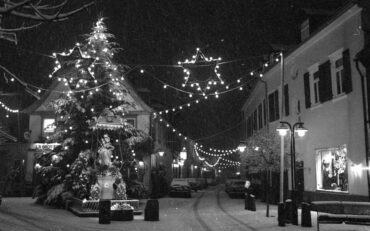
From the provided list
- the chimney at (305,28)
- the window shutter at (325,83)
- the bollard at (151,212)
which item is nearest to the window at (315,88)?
the window shutter at (325,83)

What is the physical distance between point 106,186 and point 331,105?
11629mm

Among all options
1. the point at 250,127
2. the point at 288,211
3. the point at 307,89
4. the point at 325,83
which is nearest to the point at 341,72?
the point at 325,83

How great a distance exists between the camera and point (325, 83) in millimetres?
21266

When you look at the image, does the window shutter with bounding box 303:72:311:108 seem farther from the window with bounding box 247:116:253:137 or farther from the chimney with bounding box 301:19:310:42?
the window with bounding box 247:116:253:137

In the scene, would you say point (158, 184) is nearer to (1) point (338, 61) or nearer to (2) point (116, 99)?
(2) point (116, 99)

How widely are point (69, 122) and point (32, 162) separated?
501 inches

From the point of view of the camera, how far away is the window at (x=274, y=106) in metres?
29.6

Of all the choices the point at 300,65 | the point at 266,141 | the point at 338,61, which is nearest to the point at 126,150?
the point at 266,141

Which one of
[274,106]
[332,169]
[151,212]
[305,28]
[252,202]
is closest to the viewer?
[151,212]

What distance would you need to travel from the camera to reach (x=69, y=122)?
25.6m

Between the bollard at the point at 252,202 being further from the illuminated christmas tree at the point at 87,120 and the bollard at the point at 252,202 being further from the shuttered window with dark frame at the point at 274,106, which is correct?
the shuttered window with dark frame at the point at 274,106

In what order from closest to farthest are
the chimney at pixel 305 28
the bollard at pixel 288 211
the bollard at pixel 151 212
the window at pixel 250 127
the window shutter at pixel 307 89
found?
1. the bollard at pixel 288 211
2. the bollard at pixel 151 212
3. the window shutter at pixel 307 89
4. the chimney at pixel 305 28
5. the window at pixel 250 127

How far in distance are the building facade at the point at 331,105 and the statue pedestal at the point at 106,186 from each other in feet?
30.0

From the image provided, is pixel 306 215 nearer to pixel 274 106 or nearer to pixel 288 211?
pixel 288 211
